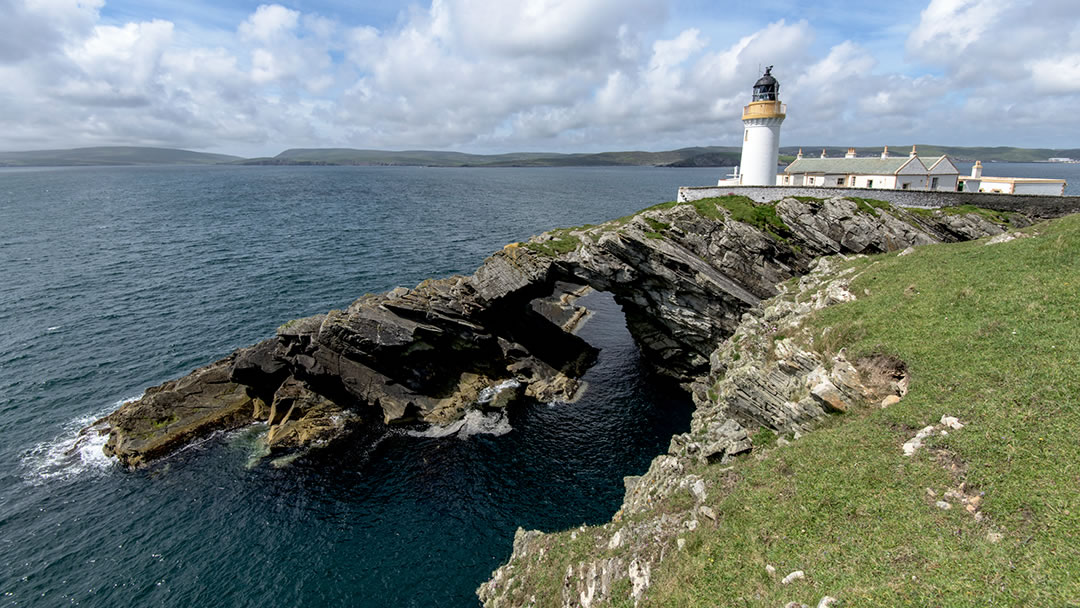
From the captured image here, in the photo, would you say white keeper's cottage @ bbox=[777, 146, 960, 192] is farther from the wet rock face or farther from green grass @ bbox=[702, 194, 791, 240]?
the wet rock face

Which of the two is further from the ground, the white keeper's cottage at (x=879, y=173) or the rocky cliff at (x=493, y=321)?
the white keeper's cottage at (x=879, y=173)

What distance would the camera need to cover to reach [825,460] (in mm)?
14188

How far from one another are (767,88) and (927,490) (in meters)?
47.4

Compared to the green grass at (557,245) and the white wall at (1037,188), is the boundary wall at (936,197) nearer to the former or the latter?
the white wall at (1037,188)

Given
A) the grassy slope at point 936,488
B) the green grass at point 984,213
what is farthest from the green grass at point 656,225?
the green grass at point 984,213

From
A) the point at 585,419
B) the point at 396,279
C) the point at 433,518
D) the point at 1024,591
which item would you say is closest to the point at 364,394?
the point at 433,518

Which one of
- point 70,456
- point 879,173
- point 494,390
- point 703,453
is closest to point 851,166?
point 879,173

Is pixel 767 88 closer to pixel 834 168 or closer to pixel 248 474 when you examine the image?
pixel 834 168

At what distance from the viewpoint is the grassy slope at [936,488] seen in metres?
10.1

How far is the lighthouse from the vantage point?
48.7 meters

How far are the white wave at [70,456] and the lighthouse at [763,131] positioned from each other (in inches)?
2303

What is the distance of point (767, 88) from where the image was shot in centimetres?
4916

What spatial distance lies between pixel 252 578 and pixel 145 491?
10.8 meters

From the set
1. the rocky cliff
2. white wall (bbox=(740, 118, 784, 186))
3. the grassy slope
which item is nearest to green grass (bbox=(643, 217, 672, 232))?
the rocky cliff
